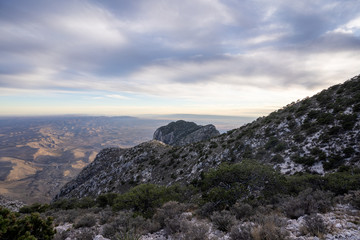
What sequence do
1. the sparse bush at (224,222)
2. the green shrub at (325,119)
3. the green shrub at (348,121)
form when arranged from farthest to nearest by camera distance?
the green shrub at (325,119), the green shrub at (348,121), the sparse bush at (224,222)

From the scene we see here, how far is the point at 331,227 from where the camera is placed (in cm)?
577

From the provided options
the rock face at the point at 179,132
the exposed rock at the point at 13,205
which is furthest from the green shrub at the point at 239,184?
the rock face at the point at 179,132

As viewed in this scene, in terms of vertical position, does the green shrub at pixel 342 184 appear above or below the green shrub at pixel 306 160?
above

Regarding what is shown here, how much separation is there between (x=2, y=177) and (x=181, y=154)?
27114 cm

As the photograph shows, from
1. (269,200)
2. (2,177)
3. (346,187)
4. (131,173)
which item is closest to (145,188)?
(269,200)

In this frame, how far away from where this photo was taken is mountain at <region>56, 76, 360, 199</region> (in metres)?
16.7

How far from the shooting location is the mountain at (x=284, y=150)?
16.7 meters

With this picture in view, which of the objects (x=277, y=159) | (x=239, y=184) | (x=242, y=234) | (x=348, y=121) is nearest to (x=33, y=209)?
(x=239, y=184)

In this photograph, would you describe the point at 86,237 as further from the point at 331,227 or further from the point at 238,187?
the point at 331,227

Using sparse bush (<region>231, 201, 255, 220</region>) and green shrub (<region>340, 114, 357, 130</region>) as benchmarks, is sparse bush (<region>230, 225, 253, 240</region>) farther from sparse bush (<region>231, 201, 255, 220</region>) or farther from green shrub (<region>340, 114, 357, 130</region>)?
green shrub (<region>340, 114, 357, 130</region>)

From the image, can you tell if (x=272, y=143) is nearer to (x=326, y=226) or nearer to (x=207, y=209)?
(x=207, y=209)

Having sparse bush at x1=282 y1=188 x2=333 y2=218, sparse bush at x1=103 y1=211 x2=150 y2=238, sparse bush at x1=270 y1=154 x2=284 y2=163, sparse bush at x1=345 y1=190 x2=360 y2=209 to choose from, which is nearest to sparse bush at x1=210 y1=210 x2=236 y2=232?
sparse bush at x1=282 y1=188 x2=333 y2=218

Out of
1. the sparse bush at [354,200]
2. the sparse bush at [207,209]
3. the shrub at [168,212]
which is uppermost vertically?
the sparse bush at [354,200]

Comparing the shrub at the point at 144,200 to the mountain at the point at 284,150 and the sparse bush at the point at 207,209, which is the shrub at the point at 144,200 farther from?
the mountain at the point at 284,150
